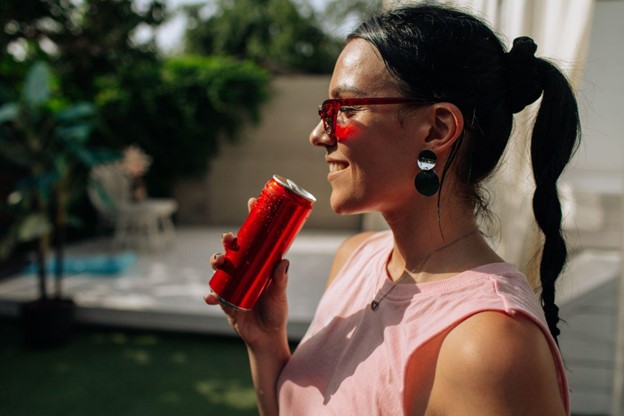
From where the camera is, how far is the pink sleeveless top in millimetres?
783

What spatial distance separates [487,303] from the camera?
757 mm

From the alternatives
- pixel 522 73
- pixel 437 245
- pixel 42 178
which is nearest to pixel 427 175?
pixel 437 245

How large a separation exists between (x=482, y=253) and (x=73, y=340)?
3.78m

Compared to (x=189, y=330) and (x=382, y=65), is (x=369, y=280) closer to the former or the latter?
(x=382, y=65)

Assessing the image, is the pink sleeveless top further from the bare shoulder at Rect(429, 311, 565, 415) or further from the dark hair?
the dark hair

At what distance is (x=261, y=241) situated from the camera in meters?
1.01

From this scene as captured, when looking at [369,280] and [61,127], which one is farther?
[61,127]

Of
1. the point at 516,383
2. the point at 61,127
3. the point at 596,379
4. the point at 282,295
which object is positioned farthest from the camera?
the point at 61,127

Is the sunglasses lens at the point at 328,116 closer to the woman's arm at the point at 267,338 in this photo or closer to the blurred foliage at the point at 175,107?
the woman's arm at the point at 267,338

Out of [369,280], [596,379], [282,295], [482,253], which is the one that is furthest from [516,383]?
[596,379]

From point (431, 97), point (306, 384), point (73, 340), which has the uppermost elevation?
point (431, 97)

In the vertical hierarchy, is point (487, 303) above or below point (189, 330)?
above

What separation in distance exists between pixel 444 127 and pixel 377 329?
35 cm

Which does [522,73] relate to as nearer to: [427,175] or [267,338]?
[427,175]
